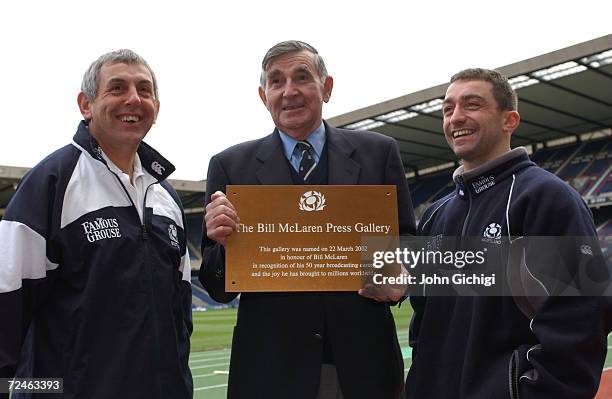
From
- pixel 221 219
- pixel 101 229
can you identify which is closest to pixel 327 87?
pixel 221 219

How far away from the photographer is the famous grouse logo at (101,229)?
102 inches

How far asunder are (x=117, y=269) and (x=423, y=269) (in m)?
1.47

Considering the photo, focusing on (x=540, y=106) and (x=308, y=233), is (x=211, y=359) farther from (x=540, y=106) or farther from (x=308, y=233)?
(x=540, y=106)

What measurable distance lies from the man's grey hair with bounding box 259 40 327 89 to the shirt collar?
0.86 ft

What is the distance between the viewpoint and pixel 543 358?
7.86 feet

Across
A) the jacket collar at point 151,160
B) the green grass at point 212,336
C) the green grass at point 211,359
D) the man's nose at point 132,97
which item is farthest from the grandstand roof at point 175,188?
the man's nose at point 132,97

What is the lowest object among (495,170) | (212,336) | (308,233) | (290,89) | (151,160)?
(212,336)

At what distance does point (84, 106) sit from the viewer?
9.64ft

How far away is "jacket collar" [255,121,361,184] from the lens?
2938mm

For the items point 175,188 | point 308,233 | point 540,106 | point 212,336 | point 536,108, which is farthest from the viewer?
point 175,188

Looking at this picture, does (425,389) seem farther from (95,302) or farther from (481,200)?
(95,302)

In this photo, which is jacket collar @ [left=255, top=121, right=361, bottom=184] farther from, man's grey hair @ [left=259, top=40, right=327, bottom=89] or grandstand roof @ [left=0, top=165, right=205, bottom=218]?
grandstand roof @ [left=0, top=165, right=205, bottom=218]

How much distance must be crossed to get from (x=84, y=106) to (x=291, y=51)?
104cm

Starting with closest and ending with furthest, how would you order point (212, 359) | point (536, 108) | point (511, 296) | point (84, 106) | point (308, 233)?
point (511, 296)
point (308, 233)
point (84, 106)
point (212, 359)
point (536, 108)
